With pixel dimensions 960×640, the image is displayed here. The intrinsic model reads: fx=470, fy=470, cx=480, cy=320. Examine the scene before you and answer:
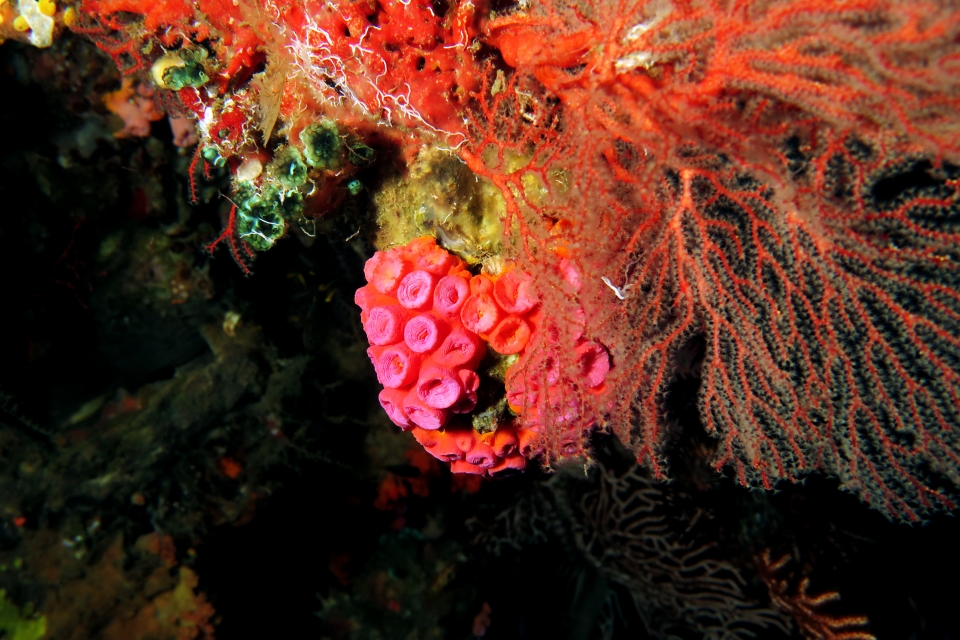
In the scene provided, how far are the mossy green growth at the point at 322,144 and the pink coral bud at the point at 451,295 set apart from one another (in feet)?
2.66

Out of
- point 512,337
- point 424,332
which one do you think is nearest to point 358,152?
point 424,332

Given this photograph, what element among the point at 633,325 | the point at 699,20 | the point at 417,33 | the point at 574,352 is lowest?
the point at 574,352

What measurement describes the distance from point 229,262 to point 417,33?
326cm

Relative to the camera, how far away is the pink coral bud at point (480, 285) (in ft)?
7.65

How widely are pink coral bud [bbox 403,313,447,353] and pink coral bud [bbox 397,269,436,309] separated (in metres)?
0.07

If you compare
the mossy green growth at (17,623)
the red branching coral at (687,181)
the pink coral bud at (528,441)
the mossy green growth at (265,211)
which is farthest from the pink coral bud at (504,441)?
the mossy green growth at (17,623)

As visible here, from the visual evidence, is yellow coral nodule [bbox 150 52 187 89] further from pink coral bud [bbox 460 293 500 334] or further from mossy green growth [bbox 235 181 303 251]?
pink coral bud [bbox 460 293 500 334]

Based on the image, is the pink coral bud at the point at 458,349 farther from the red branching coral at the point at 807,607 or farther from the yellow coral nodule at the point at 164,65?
the red branching coral at the point at 807,607

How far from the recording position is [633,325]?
2166 mm

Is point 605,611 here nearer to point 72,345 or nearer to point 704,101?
point 704,101

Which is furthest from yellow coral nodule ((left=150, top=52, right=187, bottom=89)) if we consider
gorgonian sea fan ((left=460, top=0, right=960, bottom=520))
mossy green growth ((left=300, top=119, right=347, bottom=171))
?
gorgonian sea fan ((left=460, top=0, right=960, bottom=520))

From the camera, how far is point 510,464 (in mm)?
2824

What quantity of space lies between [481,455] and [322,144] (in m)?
1.84

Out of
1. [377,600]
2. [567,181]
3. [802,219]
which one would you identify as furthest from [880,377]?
[377,600]
